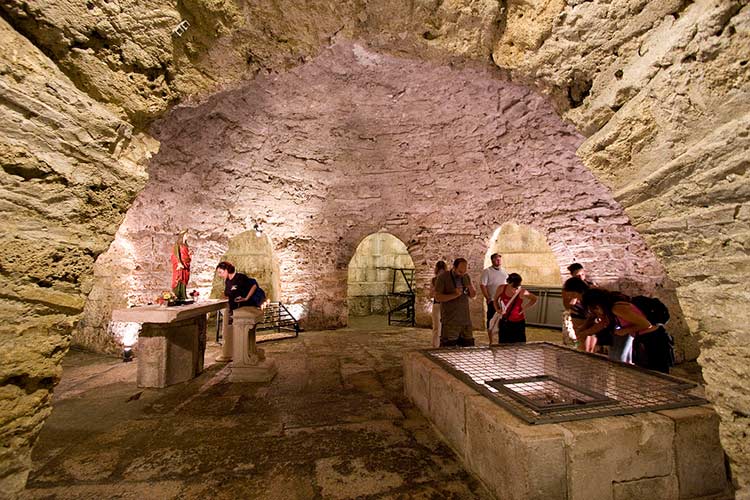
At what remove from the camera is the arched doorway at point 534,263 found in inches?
367

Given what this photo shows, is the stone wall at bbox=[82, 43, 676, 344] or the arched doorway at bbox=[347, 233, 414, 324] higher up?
the stone wall at bbox=[82, 43, 676, 344]

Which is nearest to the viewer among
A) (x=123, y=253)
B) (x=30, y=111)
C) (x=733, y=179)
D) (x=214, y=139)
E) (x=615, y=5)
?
(x=733, y=179)

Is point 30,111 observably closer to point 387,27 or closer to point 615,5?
point 387,27

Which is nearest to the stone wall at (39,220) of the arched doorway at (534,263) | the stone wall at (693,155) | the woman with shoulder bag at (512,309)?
the stone wall at (693,155)

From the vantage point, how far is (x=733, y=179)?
1.38 metres

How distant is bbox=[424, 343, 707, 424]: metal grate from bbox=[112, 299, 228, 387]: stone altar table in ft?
10.2

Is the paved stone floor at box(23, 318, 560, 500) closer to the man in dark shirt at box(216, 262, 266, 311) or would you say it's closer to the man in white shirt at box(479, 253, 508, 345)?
the man in dark shirt at box(216, 262, 266, 311)

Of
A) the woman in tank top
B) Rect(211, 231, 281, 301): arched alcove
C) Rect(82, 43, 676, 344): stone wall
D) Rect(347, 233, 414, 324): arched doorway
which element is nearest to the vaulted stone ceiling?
the woman in tank top

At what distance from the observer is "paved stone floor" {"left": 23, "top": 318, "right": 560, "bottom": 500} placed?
226cm

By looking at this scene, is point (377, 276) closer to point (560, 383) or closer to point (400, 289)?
point (400, 289)

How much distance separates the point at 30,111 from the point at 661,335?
446 cm

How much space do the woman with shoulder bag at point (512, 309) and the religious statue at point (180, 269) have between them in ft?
14.3

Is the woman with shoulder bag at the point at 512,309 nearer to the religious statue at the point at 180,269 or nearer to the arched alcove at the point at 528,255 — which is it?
the religious statue at the point at 180,269

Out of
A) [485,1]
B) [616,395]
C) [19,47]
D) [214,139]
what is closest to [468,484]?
[616,395]
